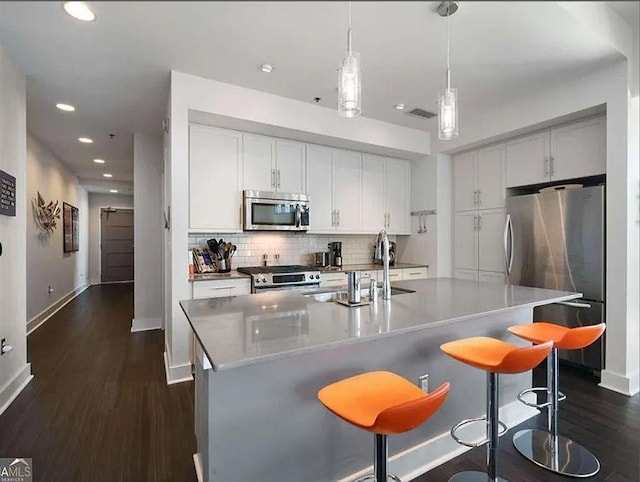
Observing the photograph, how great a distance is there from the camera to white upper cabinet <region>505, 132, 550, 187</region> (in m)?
3.36

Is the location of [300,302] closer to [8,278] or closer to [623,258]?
[8,278]

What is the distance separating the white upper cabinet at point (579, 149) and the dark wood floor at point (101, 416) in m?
3.83

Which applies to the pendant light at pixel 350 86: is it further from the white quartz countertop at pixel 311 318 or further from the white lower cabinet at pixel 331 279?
the white lower cabinet at pixel 331 279

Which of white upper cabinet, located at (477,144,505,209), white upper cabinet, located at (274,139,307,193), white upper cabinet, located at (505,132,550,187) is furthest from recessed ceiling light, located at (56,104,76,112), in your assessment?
white upper cabinet, located at (505,132,550,187)

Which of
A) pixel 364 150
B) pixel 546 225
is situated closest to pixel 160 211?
pixel 364 150

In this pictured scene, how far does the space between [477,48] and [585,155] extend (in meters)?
1.57

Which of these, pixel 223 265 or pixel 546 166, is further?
pixel 223 265

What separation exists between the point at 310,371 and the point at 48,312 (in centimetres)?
559

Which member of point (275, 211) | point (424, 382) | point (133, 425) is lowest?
point (133, 425)

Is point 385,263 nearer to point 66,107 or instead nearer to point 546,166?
point 546,166

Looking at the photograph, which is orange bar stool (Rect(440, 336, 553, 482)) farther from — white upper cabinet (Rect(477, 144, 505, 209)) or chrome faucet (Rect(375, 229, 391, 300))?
white upper cabinet (Rect(477, 144, 505, 209))

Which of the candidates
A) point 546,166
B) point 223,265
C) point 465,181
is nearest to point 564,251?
point 546,166

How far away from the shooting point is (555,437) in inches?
78.4

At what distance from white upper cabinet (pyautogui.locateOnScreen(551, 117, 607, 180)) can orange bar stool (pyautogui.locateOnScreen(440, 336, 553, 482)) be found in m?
2.23
